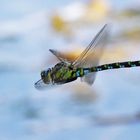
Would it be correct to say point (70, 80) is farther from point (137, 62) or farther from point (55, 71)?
point (137, 62)

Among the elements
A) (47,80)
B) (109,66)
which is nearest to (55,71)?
(47,80)

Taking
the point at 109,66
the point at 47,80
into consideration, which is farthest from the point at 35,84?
the point at 109,66

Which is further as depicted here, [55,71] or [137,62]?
[137,62]

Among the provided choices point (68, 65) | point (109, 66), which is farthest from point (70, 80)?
point (109, 66)

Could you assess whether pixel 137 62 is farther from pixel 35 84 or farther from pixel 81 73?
pixel 35 84

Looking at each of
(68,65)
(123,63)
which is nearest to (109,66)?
(123,63)

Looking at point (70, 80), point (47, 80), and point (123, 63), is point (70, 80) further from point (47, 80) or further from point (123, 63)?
point (123, 63)

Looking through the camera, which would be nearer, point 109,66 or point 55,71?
point 55,71
